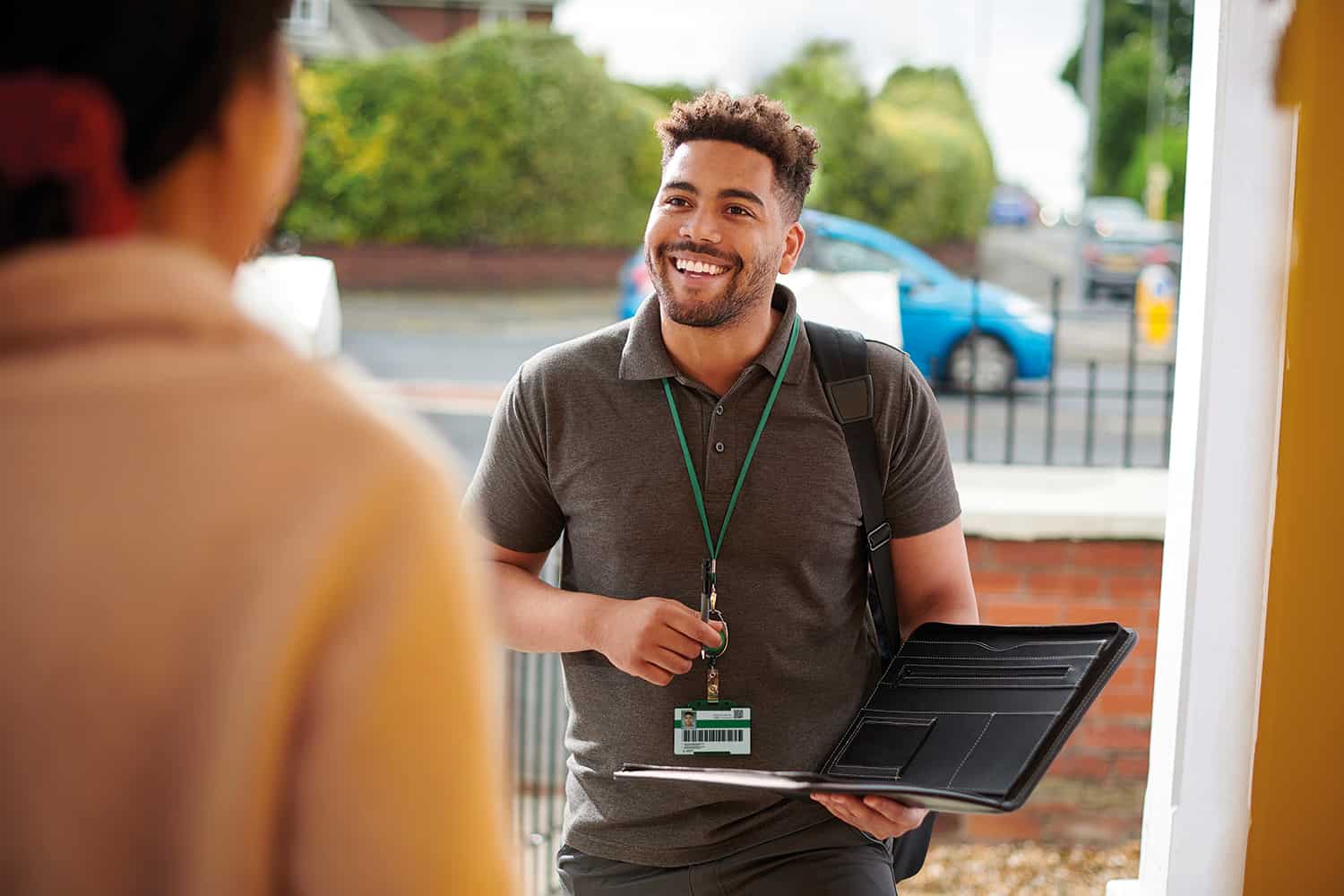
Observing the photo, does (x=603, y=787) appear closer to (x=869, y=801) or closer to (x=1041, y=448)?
(x=869, y=801)

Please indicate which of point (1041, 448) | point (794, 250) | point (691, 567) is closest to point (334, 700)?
point (691, 567)

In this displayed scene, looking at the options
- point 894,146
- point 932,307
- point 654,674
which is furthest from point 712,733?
point 894,146

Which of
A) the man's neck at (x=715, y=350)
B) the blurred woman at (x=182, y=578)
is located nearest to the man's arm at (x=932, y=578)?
the man's neck at (x=715, y=350)

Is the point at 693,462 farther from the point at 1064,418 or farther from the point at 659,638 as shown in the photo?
the point at 1064,418

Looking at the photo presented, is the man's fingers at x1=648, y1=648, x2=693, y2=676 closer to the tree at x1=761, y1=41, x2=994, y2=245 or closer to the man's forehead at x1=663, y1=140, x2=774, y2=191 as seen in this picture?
the man's forehead at x1=663, y1=140, x2=774, y2=191

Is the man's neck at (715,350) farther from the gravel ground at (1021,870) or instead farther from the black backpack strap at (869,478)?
the gravel ground at (1021,870)

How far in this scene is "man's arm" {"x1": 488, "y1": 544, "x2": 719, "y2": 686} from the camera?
2135 millimetres

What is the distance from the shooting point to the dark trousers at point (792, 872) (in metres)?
2.20

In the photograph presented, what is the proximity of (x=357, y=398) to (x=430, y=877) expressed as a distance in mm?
265

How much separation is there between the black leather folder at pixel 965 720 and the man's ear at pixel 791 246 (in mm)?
787

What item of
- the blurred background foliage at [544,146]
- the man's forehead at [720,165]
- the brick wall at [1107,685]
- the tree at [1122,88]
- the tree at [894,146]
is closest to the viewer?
the man's forehead at [720,165]

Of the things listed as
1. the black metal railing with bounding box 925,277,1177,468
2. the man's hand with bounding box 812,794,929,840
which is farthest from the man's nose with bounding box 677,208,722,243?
the black metal railing with bounding box 925,277,1177,468

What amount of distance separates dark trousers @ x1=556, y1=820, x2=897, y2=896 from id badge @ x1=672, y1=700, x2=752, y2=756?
169mm

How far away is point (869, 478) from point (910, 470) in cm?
9
